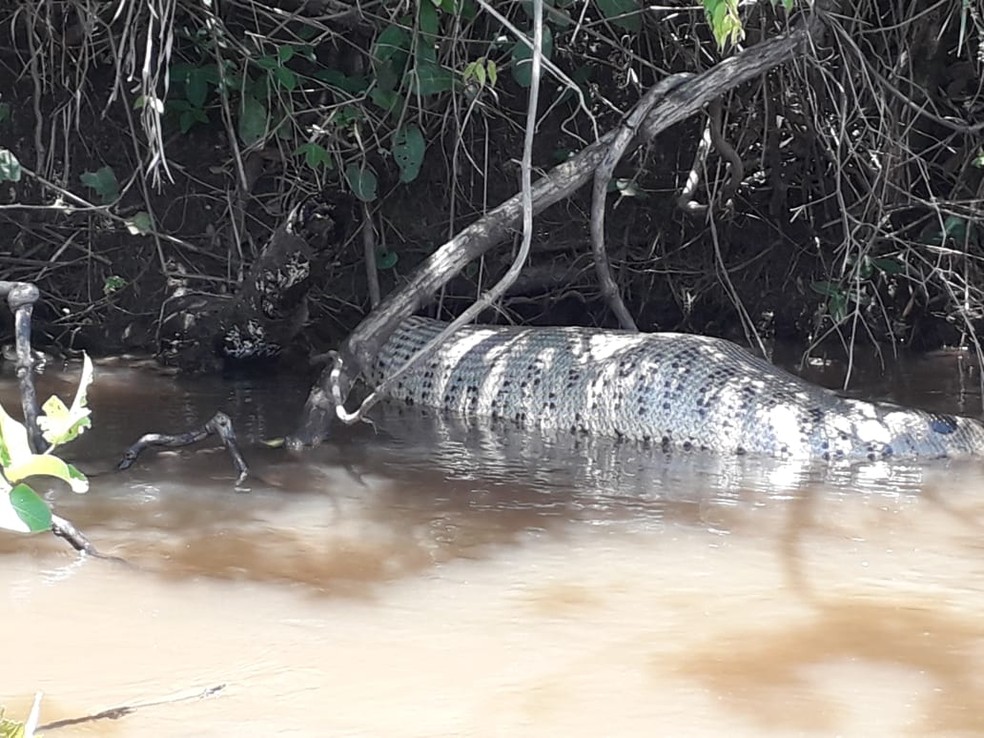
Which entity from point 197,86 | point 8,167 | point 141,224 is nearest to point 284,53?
point 197,86

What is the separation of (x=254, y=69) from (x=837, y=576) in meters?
3.61

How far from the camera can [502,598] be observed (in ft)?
10.6

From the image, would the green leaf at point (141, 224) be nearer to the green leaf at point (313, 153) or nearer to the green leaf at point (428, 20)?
the green leaf at point (313, 153)

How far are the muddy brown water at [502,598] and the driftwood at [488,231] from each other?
228 mm

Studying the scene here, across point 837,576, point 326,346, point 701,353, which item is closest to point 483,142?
point 326,346

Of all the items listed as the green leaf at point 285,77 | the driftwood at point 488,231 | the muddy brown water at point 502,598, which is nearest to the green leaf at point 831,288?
the muddy brown water at point 502,598

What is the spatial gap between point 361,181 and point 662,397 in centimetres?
169

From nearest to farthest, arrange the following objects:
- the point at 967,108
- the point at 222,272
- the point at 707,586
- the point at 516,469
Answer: the point at 707,586
the point at 516,469
the point at 967,108
the point at 222,272

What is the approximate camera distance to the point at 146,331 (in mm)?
6684

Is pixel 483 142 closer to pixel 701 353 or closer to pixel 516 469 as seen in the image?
pixel 701 353

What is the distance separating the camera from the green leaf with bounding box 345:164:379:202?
585cm

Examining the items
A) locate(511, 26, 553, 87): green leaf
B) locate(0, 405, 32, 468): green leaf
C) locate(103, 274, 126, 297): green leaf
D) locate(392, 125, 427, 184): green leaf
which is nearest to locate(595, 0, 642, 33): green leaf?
locate(511, 26, 553, 87): green leaf

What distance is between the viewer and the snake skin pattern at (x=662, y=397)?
5098 millimetres

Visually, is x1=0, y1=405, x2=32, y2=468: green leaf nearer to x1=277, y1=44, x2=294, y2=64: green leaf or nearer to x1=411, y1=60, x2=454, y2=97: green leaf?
x1=411, y1=60, x2=454, y2=97: green leaf
